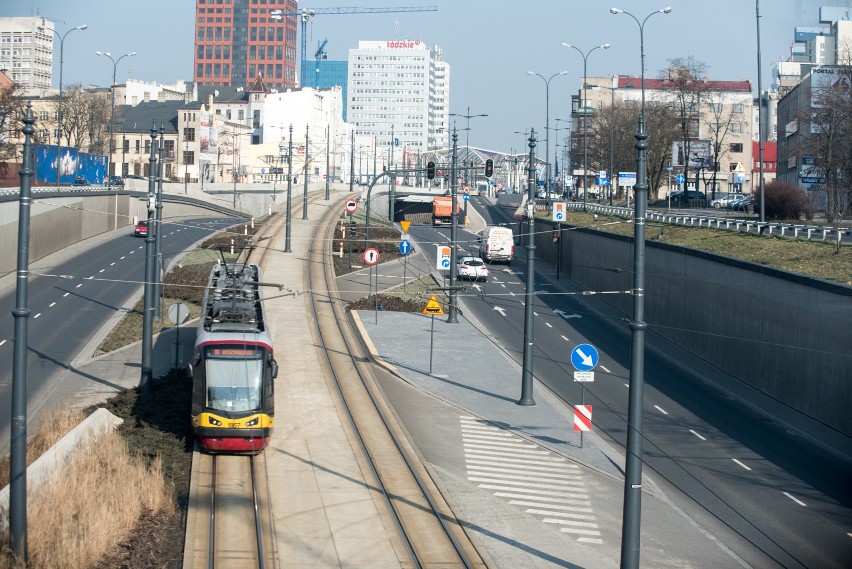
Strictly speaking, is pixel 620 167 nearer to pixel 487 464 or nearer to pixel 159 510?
pixel 487 464

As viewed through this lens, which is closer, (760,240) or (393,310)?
(760,240)

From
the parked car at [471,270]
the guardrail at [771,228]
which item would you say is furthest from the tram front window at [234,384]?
the parked car at [471,270]

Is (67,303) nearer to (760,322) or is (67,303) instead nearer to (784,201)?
(760,322)

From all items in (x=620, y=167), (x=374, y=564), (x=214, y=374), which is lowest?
(x=374, y=564)

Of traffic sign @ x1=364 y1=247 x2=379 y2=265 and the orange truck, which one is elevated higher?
the orange truck

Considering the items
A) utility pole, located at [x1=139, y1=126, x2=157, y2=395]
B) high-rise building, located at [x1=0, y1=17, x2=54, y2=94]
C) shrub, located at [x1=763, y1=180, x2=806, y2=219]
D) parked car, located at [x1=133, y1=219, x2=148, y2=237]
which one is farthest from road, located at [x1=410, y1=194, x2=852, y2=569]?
high-rise building, located at [x1=0, y1=17, x2=54, y2=94]

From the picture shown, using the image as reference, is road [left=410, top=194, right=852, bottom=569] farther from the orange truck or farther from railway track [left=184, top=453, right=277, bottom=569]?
the orange truck

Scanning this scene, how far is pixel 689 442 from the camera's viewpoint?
27.4 metres

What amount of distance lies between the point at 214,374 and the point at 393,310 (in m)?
24.7

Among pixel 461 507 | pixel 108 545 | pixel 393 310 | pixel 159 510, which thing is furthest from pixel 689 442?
pixel 393 310

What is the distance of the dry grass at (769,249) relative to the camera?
33.7 meters

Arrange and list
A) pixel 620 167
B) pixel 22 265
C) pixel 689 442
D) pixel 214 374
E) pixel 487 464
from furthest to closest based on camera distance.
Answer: pixel 620 167 → pixel 689 442 → pixel 487 464 → pixel 214 374 → pixel 22 265

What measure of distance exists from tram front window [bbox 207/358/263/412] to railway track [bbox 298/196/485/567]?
3.17m

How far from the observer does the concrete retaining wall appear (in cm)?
2833
